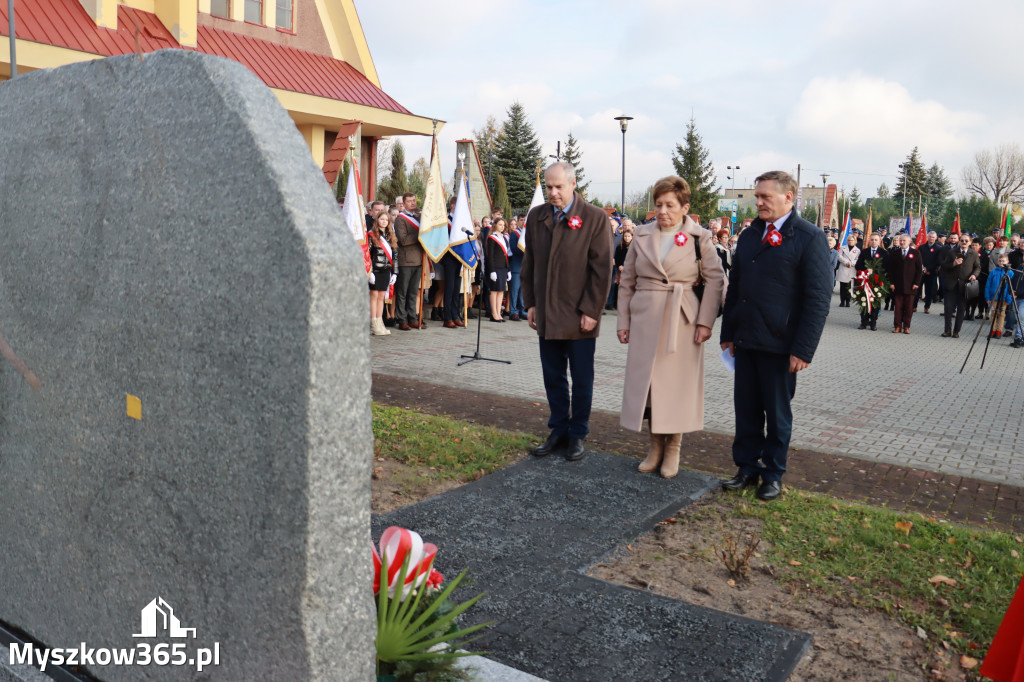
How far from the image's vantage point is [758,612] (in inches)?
152

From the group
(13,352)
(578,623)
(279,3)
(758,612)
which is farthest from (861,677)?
(279,3)

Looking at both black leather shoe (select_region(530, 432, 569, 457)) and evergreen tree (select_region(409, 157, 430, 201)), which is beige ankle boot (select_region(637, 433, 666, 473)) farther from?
evergreen tree (select_region(409, 157, 430, 201))

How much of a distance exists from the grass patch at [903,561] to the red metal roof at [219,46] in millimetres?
10960

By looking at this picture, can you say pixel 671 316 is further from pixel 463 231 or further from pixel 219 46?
pixel 219 46

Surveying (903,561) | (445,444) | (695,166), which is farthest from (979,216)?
(903,561)

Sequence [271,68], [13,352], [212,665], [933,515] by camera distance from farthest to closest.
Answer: [271,68], [933,515], [13,352], [212,665]

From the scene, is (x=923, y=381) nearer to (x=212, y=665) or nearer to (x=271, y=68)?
(x=212, y=665)

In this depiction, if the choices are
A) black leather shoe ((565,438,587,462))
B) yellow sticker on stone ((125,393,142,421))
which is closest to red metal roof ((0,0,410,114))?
black leather shoe ((565,438,587,462))

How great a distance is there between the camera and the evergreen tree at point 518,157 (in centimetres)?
5459

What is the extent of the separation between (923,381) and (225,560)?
1123cm

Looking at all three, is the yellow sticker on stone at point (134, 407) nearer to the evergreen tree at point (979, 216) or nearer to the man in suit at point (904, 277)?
the man in suit at point (904, 277)

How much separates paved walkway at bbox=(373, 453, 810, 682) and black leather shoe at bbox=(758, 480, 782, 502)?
14.6 inches

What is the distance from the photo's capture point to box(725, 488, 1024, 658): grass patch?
3850 mm

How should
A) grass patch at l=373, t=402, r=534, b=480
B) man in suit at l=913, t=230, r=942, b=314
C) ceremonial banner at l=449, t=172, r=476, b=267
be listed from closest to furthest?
grass patch at l=373, t=402, r=534, b=480 → ceremonial banner at l=449, t=172, r=476, b=267 → man in suit at l=913, t=230, r=942, b=314
